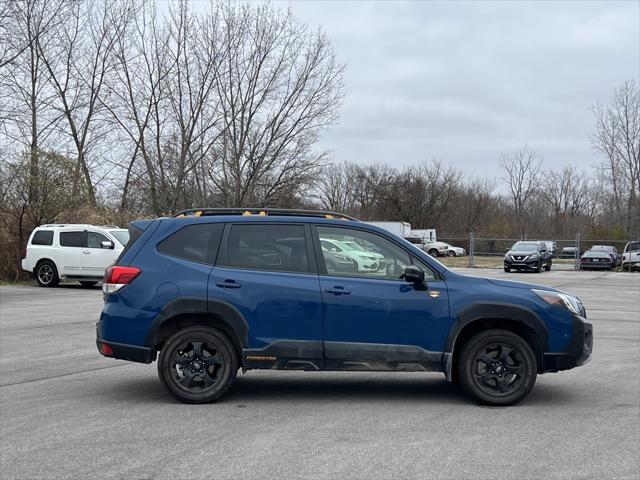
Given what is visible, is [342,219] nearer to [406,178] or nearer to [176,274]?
[176,274]

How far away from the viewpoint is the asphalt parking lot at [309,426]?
507 cm

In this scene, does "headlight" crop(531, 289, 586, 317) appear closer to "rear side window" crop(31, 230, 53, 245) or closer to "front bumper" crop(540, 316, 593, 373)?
"front bumper" crop(540, 316, 593, 373)

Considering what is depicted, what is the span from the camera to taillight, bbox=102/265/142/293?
6.89m

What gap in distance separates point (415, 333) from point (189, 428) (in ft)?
7.29

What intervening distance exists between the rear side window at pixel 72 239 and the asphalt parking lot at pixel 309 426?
12946mm

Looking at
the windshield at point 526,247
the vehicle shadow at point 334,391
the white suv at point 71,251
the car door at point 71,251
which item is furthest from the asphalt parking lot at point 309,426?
the windshield at point 526,247

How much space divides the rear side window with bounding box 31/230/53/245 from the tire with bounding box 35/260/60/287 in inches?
23.5

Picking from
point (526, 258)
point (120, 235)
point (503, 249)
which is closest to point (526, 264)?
point (526, 258)

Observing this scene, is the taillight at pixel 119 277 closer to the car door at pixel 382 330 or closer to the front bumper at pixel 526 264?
the car door at pixel 382 330

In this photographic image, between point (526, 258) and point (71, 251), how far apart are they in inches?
964

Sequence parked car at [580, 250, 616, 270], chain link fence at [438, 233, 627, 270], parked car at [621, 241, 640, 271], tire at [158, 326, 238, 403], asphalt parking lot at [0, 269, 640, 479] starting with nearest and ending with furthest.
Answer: asphalt parking lot at [0, 269, 640, 479], tire at [158, 326, 238, 403], parked car at [621, 241, 640, 271], parked car at [580, 250, 616, 270], chain link fence at [438, 233, 627, 270]

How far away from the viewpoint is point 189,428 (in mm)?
6066

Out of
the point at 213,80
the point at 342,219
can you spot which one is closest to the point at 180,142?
the point at 213,80

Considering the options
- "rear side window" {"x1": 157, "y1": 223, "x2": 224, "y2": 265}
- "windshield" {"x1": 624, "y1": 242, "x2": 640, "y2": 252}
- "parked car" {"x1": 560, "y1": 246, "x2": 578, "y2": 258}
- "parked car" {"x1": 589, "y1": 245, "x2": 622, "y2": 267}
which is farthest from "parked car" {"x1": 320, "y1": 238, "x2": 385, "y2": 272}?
"parked car" {"x1": 560, "y1": 246, "x2": 578, "y2": 258}
